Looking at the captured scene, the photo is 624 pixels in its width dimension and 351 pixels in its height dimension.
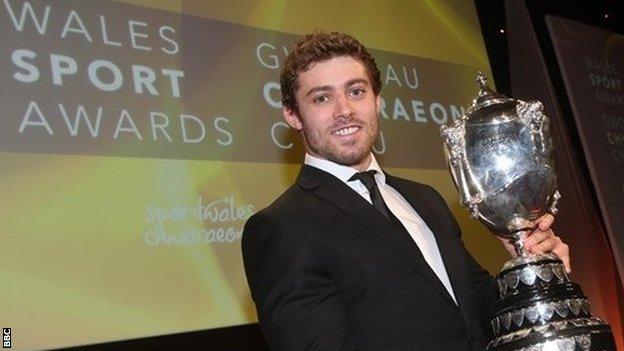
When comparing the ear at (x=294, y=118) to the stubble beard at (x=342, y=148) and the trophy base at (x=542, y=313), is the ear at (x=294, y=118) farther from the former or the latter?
the trophy base at (x=542, y=313)

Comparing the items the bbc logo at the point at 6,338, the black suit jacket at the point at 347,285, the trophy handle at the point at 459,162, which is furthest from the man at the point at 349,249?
the bbc logo at the point at 6,338

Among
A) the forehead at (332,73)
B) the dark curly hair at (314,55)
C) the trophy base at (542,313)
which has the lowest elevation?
the trophy base at (542,313)

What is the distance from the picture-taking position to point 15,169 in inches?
80.3

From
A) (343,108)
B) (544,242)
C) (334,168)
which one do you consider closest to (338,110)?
(343,108)

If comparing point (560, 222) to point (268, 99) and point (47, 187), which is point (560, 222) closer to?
point (268, 99)

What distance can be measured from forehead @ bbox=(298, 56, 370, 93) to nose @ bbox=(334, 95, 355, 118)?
0.10ft

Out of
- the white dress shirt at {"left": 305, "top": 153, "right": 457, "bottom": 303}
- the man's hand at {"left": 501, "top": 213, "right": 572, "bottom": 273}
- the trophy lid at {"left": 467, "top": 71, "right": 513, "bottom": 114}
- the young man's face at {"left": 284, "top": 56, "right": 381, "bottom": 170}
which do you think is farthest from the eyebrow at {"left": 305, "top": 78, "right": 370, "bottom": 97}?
the man's hand at {"left": 501, "top": 213, "right": 572, "bottom": 273}

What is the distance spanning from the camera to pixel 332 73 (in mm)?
1534

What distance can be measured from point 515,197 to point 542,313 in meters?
0.21

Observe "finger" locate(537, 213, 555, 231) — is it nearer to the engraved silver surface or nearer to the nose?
the engraved silver surface

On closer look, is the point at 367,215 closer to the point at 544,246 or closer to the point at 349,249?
the point at 349,249

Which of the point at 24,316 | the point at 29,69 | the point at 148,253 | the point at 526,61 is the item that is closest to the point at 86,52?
the point at 29,69

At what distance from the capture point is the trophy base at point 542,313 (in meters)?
1.20

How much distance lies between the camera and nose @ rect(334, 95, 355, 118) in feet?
4.93
